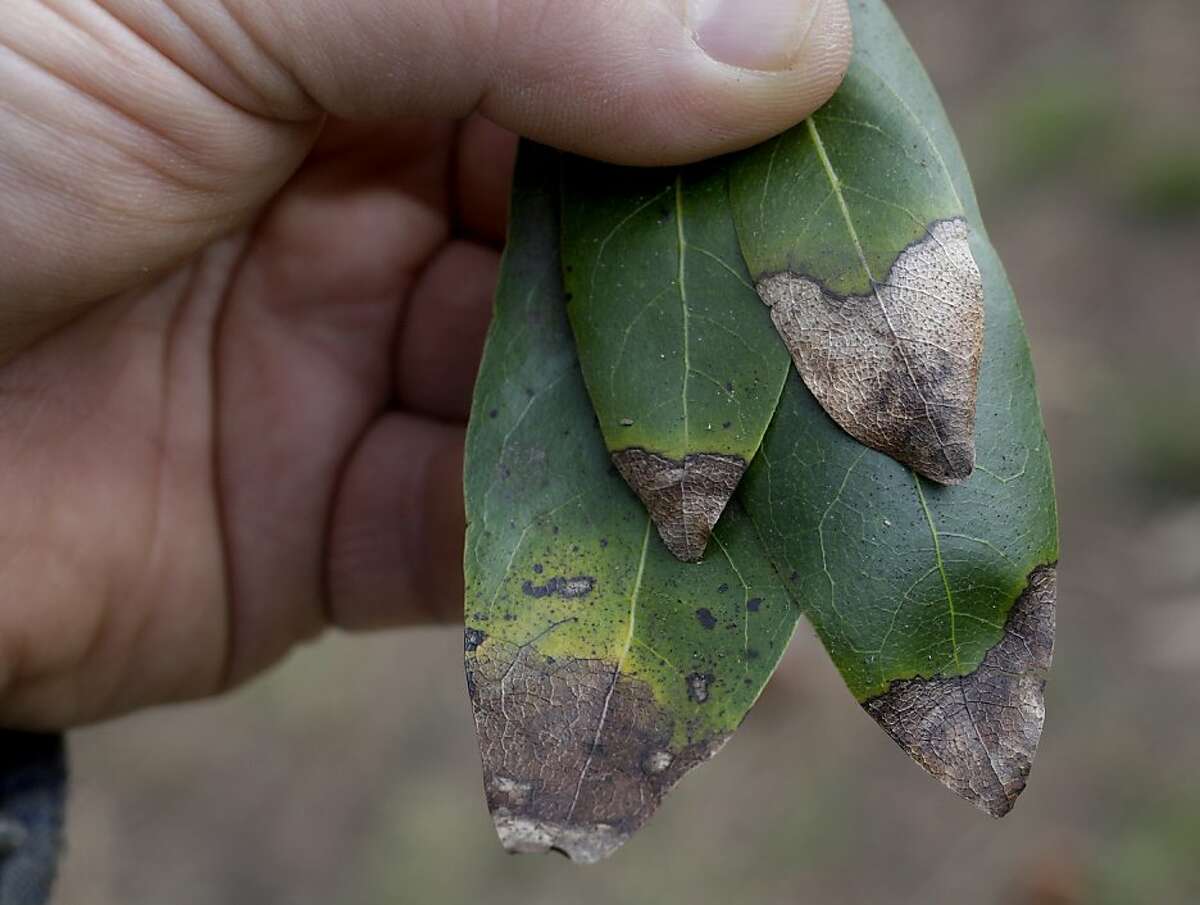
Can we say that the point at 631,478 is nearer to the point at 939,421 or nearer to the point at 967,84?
the point at 939,421

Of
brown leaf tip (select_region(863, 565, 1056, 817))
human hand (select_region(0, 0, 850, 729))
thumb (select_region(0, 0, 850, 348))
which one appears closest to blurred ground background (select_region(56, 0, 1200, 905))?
human hand (select_region(0, 0, 850, 729))

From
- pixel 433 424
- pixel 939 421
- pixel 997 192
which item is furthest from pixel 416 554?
pixel 997 192

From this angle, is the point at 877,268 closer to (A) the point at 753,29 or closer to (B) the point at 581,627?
(A) the point at 753,29

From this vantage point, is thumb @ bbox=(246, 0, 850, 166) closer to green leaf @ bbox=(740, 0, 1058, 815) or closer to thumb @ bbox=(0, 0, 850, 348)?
thumb @ bbox=(0, 0, 850, 348)

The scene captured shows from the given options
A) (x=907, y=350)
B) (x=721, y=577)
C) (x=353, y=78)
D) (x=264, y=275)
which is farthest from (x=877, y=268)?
(x=264, y=275)

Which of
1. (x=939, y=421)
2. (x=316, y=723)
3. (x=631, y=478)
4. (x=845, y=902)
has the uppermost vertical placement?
(x=939, y=421)

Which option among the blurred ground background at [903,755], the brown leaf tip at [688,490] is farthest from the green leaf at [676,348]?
the blurred ground background at [903,755]
